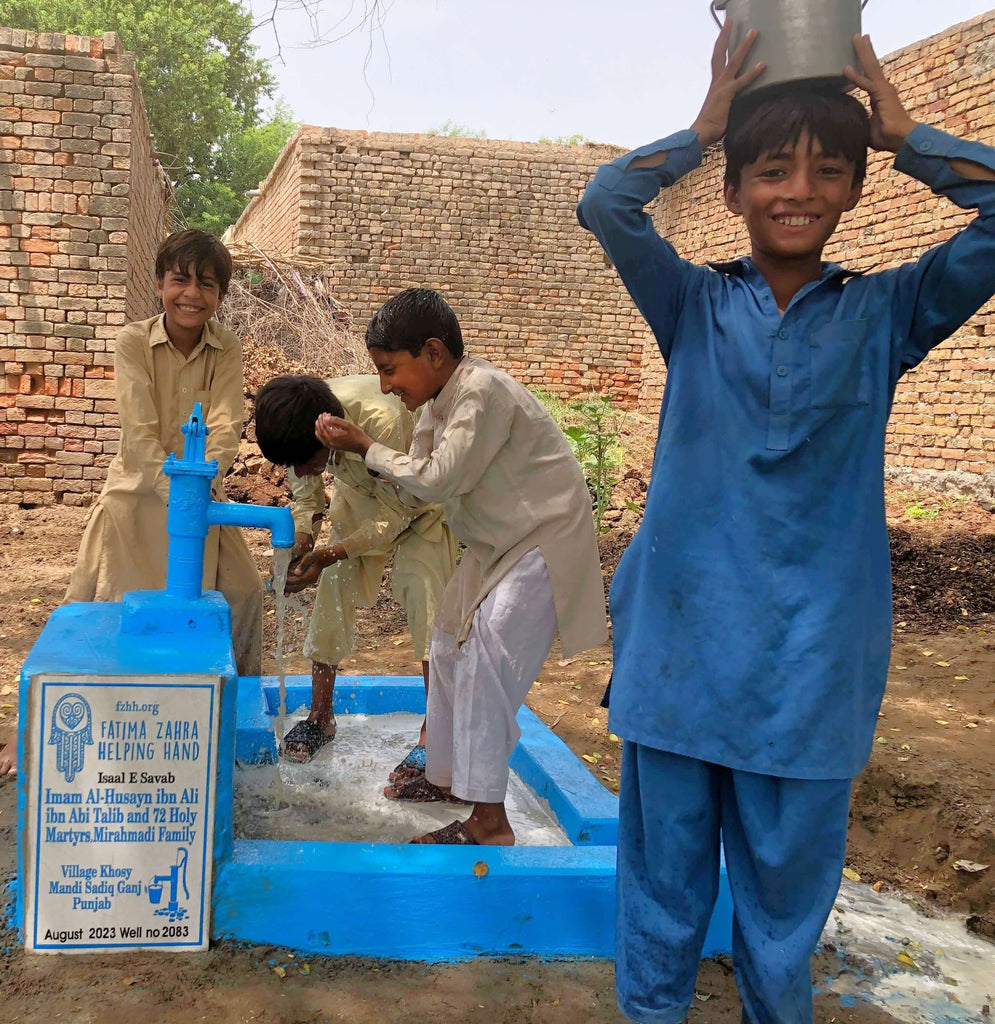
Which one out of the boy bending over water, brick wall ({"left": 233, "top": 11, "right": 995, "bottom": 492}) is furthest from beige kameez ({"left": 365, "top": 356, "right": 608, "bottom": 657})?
brick wall ({"left": 233, "top": 11, "right": 995, "bottom": 492})

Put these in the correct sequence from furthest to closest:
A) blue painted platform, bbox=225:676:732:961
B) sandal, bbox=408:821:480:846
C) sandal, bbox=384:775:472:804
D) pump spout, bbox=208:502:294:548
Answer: sandal, bbox=384:775:472:804 < sandal, bbox=408:821:480:846 < pump spout, bbox=208:502:294:548 < blue painted platform, bbox=225:676:732:961

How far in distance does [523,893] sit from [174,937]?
717 millimetres

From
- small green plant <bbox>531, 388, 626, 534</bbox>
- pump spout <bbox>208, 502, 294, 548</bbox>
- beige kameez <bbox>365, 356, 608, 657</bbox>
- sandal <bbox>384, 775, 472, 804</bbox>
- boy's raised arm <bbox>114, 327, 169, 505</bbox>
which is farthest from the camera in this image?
small green plant <bbox>531, 388, 626, 534</bbox>

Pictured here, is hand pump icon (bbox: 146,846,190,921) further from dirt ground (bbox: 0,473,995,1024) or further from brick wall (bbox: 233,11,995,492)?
brick wall (bbox: 233,11,995,492)

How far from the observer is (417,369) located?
232 cm

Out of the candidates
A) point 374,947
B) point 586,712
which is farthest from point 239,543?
point 586,712

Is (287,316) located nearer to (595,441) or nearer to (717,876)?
(595,441)

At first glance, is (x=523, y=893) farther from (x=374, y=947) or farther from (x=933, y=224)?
(x=933, y=224)

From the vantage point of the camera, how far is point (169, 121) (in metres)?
22.2

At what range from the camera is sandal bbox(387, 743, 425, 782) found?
275cm

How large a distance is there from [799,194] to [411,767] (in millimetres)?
1952

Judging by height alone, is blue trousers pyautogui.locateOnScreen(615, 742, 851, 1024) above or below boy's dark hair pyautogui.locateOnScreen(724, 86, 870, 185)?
below

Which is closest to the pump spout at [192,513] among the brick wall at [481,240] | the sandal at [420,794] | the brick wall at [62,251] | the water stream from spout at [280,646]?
the water stream from spout at [280,646]

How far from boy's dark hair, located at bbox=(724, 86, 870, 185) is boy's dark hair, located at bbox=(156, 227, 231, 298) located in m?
1.84
